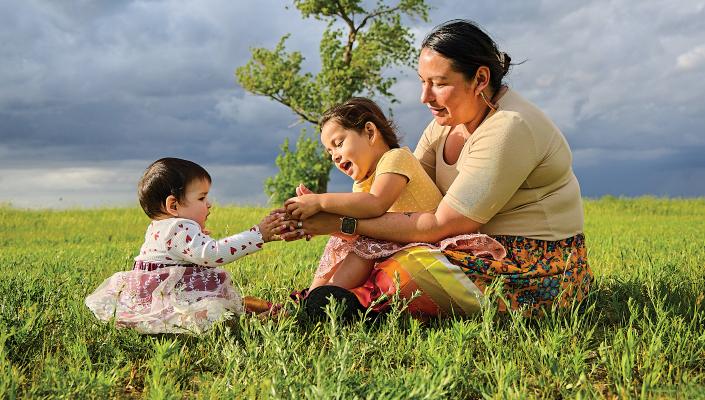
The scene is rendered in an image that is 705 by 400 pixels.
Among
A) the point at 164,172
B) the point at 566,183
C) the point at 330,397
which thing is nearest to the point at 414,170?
the point at 566,183

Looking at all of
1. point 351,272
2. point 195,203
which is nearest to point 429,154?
point 351,272

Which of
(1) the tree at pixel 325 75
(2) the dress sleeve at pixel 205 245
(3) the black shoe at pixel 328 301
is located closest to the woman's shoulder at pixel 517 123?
(3) the black shoe at pixel 328 301

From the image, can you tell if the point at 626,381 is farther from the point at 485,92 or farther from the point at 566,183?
the point at 485,92

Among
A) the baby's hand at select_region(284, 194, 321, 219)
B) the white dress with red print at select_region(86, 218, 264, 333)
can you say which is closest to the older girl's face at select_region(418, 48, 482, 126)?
the baby's hand at select_region(284, 194, 321, 219)

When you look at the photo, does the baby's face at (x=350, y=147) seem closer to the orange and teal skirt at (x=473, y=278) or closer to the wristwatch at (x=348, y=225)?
the wristwatch at (x=348, y=225)

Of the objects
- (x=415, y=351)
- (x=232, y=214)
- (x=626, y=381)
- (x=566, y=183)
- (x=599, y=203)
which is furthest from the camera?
(x=599, y=203)

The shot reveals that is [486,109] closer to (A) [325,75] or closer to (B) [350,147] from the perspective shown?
(B) [350,147]

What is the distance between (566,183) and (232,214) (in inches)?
658

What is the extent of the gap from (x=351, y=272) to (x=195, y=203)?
1201mm

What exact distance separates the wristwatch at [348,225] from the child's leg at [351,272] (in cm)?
23

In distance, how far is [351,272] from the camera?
4.88m

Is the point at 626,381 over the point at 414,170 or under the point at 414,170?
under

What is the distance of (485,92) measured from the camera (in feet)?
16.1

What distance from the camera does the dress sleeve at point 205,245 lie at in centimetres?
459
